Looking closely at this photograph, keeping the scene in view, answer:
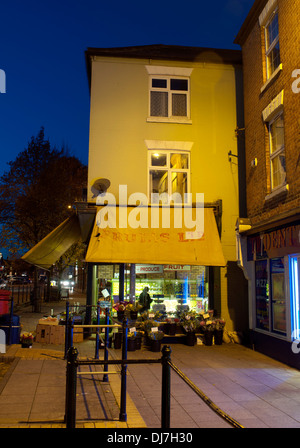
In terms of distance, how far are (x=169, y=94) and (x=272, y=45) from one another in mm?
3732

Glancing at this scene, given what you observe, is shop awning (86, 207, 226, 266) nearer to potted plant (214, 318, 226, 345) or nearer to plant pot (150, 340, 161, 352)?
potted plant (214, 318, 226, 345)

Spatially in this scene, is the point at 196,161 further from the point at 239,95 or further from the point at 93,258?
the point at 93,258

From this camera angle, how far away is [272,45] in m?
10.7

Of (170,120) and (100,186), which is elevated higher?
(170,120)

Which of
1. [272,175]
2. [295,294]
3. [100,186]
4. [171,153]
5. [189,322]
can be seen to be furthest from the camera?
[171,153]

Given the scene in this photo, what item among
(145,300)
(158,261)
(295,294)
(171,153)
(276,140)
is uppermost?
(171,153)

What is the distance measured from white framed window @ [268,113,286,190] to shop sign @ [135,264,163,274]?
4419 millimetres

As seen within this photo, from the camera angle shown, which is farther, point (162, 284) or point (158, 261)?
point (162, 284)

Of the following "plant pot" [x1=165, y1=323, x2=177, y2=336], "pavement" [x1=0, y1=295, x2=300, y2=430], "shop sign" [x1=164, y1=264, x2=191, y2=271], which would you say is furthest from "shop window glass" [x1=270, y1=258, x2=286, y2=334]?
"shop sign" [x1=164, y1=264, x2=191, y2=271]

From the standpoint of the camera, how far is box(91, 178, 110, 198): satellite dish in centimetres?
1231

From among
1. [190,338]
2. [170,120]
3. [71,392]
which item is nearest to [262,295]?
[190,338]

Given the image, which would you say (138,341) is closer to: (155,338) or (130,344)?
(130,344)

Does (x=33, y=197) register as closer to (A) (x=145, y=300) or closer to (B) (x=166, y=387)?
(A) (x=145, y=300)

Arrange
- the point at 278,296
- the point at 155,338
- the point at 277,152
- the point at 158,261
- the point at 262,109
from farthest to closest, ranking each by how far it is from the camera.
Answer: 1. the point at 158,261
2. the point at 262,109
3. the point at 155,338
4. the point at 277,152
5. the point at 278,296
